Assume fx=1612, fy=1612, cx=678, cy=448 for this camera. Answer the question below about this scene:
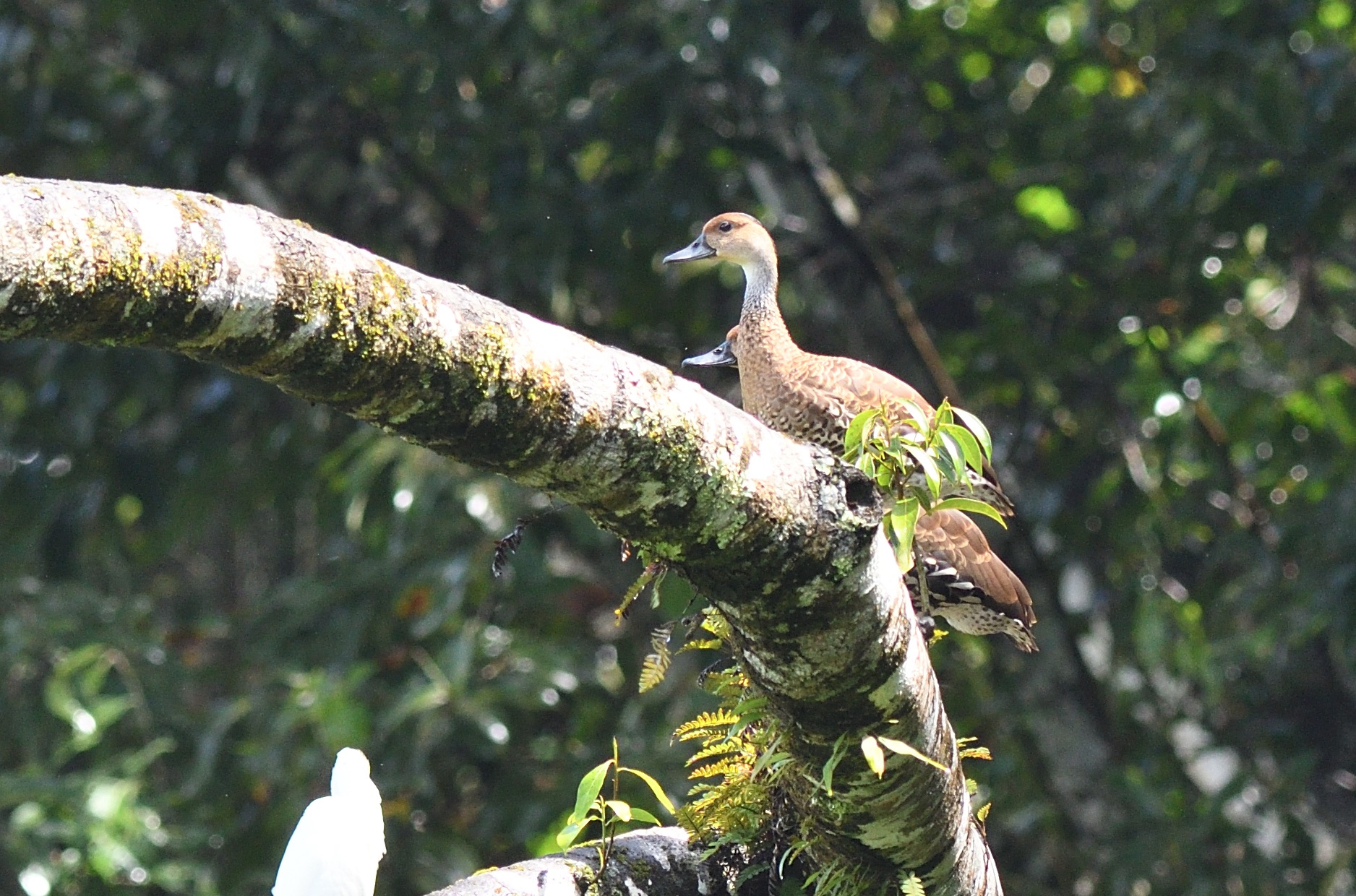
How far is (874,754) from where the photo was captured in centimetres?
190

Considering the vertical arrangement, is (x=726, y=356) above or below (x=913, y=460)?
below

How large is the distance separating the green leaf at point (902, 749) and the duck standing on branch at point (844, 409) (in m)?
0.79

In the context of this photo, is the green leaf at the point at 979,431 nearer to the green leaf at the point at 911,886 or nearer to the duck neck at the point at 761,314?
the green leaf at the point at 911,886

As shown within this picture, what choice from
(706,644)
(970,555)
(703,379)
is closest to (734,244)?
(703,379)

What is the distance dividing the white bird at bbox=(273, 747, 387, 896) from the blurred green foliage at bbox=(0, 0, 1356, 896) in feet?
8.01

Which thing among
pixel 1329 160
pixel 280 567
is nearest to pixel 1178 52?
pixel 1329 160

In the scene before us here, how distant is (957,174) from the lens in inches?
255

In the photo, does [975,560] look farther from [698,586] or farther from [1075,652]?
[1075,652]

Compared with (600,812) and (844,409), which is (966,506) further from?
(844,409)

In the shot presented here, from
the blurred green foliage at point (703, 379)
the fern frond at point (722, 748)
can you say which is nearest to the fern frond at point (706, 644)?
the fern frond at point (722, 748)

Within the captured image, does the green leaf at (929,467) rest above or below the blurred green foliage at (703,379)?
above

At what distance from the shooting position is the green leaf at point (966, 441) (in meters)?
2.06

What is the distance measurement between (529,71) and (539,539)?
1866 mm

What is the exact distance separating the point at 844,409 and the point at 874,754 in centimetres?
166
